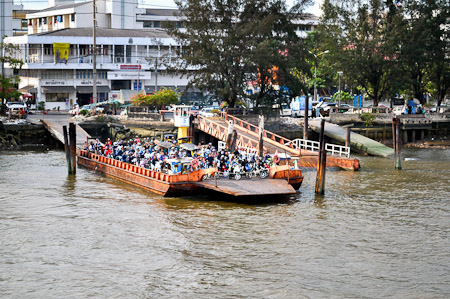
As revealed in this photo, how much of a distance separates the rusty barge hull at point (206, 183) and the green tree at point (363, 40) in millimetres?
33596

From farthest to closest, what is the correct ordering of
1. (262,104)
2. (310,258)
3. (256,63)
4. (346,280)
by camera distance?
(262,104)
(256,63)
(310,258)
(346,280)

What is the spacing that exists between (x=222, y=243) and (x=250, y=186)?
23.1 ft

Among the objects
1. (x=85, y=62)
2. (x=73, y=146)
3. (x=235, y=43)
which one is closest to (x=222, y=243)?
(x=73, y=146)

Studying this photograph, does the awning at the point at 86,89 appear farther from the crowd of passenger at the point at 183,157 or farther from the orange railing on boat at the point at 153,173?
the crowd of passenger at the point at 183,157

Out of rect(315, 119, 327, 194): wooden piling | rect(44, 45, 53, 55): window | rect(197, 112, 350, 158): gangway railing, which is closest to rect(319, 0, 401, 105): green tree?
rect(197, 112, 350, 158): gangway railing

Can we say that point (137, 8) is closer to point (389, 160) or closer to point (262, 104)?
point (262, 104)

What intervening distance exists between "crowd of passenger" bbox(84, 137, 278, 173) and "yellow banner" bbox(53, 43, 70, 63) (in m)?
46.3

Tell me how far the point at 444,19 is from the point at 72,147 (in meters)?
42.7

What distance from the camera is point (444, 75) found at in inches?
2827

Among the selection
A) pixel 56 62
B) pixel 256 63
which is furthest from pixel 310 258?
pixel 56 62

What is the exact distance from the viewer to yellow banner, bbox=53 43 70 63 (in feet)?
287

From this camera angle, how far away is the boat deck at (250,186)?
3391cm

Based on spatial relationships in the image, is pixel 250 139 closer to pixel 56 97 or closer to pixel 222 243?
pixel 222 243

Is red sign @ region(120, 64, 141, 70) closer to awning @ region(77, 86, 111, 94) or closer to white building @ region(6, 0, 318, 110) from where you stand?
white building @ region(6, 0, 318, 110)
